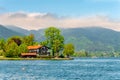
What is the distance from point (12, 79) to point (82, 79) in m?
15.4

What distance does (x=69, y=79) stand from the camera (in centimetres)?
8144

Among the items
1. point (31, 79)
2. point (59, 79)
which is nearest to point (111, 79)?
point (59, 79)

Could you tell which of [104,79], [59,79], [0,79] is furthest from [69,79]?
[0,79]

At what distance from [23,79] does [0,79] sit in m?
4.92

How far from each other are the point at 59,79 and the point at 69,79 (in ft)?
7.59

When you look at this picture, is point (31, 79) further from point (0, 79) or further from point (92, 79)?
point (92, 79)

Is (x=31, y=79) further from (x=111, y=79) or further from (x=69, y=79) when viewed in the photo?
(x=111, y=79)

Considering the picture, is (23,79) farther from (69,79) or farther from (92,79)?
(92,79)

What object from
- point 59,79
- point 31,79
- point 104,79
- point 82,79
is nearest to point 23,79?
point 31,79

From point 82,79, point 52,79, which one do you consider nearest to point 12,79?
point 52,79

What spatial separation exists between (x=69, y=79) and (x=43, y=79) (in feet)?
19.1

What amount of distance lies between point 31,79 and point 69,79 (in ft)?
28.1

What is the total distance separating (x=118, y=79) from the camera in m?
81.6

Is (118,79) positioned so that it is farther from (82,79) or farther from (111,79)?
(82,79)
